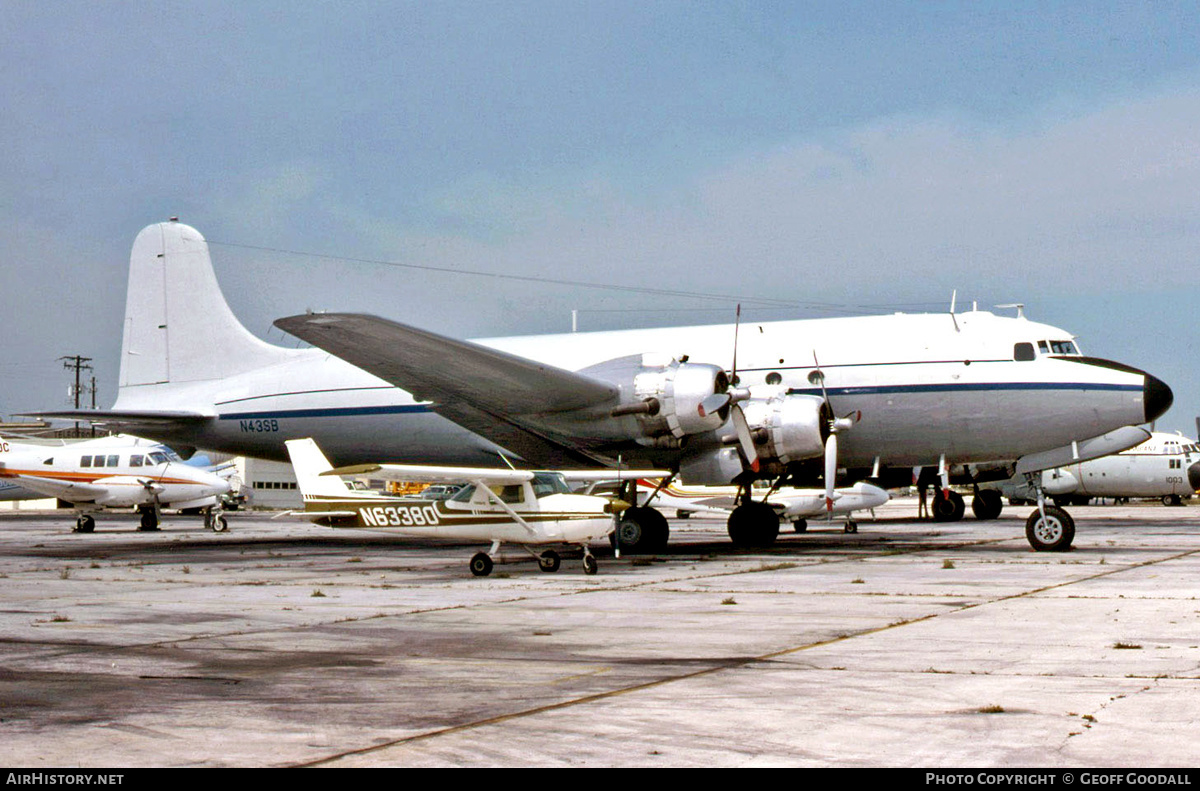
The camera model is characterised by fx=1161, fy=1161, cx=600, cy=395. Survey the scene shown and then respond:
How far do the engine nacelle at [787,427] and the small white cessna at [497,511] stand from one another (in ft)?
13.5

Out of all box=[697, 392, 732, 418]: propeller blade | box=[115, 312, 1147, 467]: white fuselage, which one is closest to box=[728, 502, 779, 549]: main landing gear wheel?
box=[115, 312, 1147, 467]: white fuselage

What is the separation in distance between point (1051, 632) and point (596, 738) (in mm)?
6042

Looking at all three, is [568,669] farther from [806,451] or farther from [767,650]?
[806,451]

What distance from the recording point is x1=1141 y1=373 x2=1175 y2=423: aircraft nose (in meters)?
20.8

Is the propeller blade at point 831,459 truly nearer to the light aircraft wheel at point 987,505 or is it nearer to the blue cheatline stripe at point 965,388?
the blue cheatline stripe at point 965,388

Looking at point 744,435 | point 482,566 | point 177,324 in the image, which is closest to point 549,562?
point 482,566

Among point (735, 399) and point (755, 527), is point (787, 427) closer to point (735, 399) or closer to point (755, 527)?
point (735, 399)

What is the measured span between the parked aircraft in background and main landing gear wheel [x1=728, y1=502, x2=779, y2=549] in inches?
1057

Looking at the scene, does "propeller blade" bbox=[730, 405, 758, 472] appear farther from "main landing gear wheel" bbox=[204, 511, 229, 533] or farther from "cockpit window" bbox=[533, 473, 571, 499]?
"main landing gear wheel" bbox=[204, 511, 229, 533]

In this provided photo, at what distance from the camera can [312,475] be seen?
21031 millimetres

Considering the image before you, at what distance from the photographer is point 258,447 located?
89.9ft

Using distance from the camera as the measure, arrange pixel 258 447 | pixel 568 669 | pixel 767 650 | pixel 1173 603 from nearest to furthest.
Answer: pixel 568 669 → pixel 767 650 → pixel 1173 603 → pixel 258 447

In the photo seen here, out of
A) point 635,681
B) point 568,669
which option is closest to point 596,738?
point 635,681
